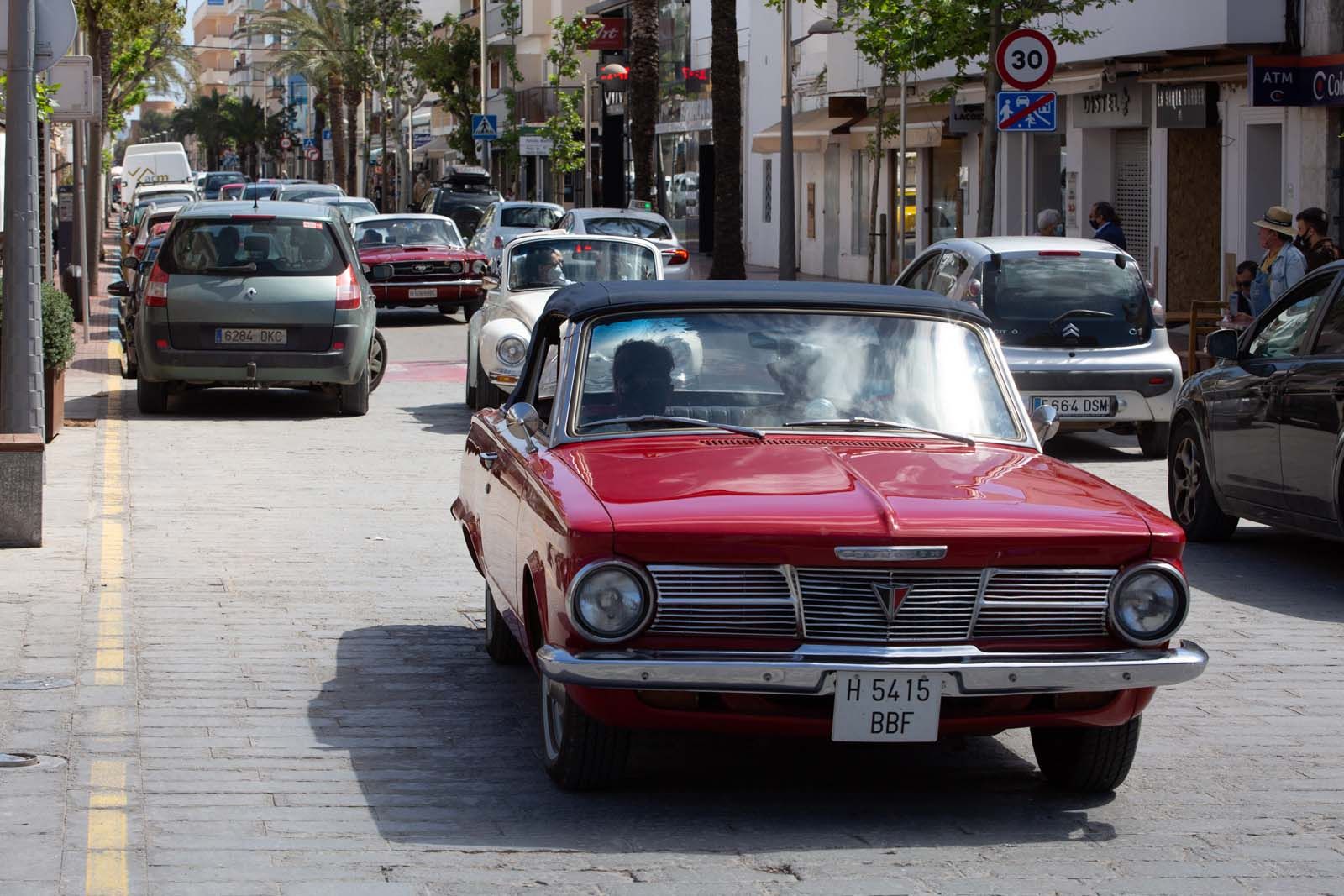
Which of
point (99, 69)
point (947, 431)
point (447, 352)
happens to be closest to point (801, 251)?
point (99, 69)

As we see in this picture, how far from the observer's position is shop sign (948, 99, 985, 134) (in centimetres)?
3462

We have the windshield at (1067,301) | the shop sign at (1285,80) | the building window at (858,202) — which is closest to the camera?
the windshield at (1067,301)

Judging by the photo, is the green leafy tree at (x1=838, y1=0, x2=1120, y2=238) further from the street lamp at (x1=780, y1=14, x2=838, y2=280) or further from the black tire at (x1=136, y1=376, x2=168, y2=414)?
the black tire at (x1=136, y1=376, x2=168, y2=414)

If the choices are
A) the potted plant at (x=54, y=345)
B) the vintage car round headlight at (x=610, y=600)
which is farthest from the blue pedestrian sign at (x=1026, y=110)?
the vintage car round headlight at (x=610, y=600)

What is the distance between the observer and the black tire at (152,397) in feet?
58.9

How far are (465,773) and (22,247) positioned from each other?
679cm

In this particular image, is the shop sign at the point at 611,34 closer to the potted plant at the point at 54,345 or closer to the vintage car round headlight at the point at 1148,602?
the potted plant at the point at 54,345

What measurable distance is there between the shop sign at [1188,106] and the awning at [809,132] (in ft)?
41.2

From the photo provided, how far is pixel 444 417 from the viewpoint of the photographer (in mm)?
18484

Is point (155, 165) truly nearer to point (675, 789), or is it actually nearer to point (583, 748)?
point (675, 789)

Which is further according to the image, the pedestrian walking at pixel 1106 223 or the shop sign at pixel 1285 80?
the shop sign at pixel 1285 80

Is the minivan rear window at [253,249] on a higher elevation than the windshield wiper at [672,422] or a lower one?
→ higher

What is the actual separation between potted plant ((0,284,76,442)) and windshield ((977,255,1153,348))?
6.53 m

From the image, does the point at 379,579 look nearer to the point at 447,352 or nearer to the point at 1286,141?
the point at 447,352
